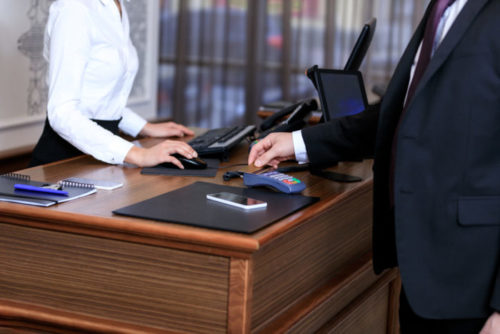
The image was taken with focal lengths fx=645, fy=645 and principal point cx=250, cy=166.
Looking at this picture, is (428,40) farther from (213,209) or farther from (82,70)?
(82,70)

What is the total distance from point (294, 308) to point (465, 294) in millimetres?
495

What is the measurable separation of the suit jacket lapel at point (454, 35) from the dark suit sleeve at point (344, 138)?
1.54 ft

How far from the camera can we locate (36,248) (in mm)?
1700

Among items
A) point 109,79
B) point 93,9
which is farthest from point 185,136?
point 93,9

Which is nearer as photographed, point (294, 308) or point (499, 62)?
point (499, 62)

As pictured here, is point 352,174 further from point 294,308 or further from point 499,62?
point 499,62

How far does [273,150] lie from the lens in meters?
2.04

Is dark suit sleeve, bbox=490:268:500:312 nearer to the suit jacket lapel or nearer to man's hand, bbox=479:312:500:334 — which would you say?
man's hand, bbox=479:312:500:334

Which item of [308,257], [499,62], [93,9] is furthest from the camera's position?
[93,9]

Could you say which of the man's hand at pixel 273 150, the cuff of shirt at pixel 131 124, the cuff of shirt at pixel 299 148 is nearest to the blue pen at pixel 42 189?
the man's hand at pixel 273 150

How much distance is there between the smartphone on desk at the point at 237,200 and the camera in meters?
1.71

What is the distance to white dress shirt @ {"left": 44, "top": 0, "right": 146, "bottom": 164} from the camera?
2.26 metres

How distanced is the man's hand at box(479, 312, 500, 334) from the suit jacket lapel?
53 cm

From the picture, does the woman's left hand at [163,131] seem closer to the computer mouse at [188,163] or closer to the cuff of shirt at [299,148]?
the computer mouse at [188,163]
